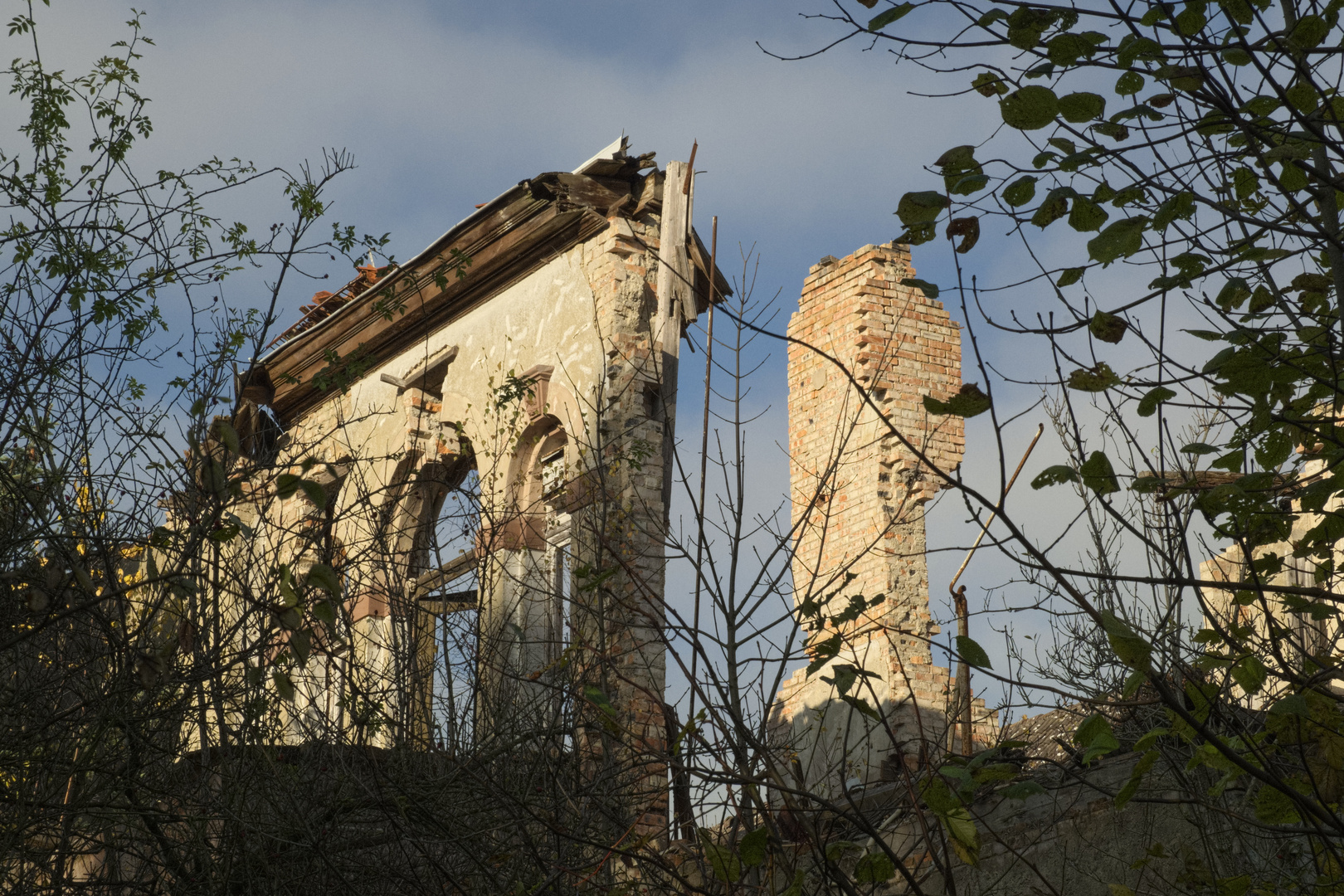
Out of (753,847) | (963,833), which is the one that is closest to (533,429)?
(753,847)

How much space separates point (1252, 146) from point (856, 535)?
1031cm

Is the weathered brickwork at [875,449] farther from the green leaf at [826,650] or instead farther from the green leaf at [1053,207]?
the green leaf at [1053,207]

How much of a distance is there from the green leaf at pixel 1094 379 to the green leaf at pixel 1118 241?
0.47 m

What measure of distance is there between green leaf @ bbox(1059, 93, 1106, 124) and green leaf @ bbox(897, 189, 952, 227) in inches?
9.5

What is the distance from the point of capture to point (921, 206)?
2141 mm

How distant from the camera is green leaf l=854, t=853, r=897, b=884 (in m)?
2.20

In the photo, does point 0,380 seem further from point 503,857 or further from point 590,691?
point 590,691

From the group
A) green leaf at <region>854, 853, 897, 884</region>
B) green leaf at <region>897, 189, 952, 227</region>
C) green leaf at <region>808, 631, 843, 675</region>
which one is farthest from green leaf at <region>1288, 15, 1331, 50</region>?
green leaf at <region>854, 853, 897, 884</region>

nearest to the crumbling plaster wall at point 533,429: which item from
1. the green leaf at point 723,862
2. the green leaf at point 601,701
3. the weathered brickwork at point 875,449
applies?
the weathered brickwork at point 875,449

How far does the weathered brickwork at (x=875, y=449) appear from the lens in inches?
454

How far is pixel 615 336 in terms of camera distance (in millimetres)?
9273

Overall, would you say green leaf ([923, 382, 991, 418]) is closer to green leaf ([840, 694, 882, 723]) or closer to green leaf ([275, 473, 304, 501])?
green leaf ([840, 694, 882, 723])

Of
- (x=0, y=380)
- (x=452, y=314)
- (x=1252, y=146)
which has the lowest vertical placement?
(x=1252, y=146)

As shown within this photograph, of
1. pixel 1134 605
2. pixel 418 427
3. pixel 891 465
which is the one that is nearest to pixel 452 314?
pixel 418 427
